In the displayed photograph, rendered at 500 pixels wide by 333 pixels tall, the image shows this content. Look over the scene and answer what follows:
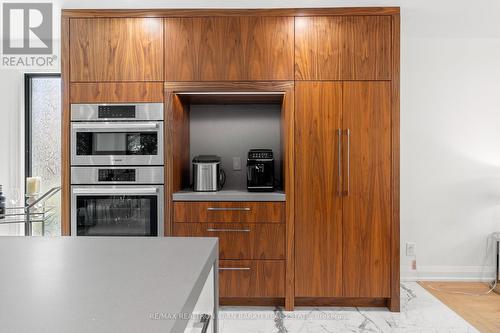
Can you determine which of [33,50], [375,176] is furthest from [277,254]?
[33,50]

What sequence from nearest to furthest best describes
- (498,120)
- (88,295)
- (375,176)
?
(88,295), (375,176), (498,120)

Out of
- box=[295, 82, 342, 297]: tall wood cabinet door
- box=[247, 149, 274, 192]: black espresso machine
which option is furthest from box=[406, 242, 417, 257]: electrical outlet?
box=[247, 149, 274, 192]: black espresso machine

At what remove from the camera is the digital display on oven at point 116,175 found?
8.89ft

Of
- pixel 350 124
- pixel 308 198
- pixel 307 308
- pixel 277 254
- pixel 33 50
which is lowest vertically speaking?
pixel 307 308

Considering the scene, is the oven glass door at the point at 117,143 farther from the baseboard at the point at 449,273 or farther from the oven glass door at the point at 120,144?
the baseboard at the point at 449,273

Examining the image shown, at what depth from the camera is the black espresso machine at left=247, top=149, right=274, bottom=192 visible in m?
2.83

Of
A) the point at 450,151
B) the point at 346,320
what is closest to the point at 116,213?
the point at 346,320

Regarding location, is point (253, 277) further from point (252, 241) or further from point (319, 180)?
point (319, 180)

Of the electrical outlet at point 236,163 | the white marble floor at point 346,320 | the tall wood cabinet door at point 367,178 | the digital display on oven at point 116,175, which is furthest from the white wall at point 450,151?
the digital display on oven at point 116,175

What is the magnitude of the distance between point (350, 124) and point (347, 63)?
17.4 inches

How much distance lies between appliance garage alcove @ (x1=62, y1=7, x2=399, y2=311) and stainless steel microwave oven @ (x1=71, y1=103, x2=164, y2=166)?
0.19 feet

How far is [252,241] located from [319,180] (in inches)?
26.0

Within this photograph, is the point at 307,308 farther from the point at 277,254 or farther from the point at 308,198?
the point at 308,198

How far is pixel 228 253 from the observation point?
2.71 m
